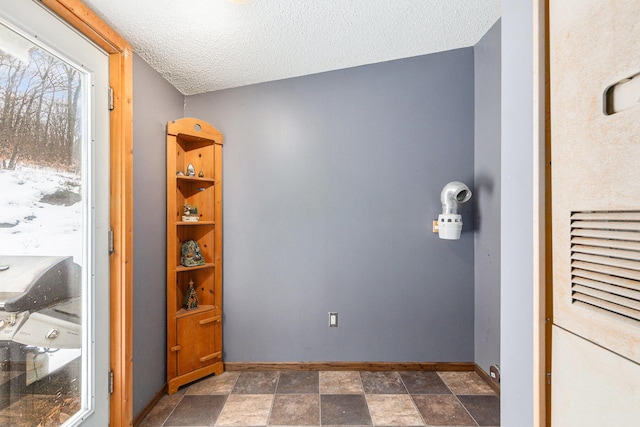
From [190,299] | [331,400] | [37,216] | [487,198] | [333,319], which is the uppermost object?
[487,198]

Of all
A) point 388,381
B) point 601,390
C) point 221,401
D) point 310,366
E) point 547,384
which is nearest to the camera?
point 601,390

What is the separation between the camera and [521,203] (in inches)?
36.7

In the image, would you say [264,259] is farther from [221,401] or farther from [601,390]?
[601,390]

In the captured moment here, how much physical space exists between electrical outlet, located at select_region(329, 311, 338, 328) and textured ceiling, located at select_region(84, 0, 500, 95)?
2.00 meters

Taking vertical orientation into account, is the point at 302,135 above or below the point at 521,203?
above

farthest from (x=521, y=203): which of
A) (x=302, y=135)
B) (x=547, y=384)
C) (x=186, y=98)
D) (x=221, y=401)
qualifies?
(x=186, y=98)

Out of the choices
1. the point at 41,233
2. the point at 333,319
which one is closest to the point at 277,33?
the point at 41,233

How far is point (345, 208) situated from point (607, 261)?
6.02 feet

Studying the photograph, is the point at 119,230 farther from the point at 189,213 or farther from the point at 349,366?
the point at 349,366

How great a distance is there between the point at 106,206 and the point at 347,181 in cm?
164

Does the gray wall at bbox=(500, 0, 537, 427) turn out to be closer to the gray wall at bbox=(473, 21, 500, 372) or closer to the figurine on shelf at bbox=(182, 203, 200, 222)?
the gray wall at bbox=(473, 21, 500, 372)

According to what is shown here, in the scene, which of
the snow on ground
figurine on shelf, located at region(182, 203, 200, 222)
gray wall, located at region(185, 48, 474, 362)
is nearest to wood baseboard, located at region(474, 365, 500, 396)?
gray wall, located at region(185, 48, 474, 362)

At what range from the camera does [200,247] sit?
2316 millimetres

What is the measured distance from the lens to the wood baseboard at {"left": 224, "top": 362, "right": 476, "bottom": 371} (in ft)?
7.61
